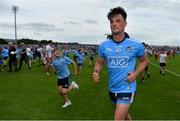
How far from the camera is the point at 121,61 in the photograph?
6.29 meters

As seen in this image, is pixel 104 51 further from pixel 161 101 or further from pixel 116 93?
pixel 161 101

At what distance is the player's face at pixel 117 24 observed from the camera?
625 cm

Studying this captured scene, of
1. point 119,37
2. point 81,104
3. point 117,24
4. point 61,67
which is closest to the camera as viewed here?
point 117,24

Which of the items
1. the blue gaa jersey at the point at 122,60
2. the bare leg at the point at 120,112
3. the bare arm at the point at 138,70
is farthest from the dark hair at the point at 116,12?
the bare leg at the point at 120,112

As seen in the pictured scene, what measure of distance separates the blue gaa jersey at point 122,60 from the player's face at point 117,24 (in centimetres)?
21

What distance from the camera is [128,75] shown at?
6.21 meters

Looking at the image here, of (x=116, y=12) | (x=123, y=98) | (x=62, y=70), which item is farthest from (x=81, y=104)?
(x=116, y=12)

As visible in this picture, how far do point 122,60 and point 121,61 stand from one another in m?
0.02

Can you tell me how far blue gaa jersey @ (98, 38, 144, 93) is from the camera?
6.29 m

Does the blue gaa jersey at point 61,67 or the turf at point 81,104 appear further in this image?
the blue gaa jersey at point 61,67

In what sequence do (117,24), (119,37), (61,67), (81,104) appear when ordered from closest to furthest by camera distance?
(117,24)
(119,37)
(61,67)
(81,104)

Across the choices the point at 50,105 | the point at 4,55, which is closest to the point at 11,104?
the point at 50,105

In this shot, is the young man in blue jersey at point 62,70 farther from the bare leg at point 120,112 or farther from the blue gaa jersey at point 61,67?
the bare leg at point 120,112

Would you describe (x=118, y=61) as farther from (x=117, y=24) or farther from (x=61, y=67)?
(x=61, y=67)
